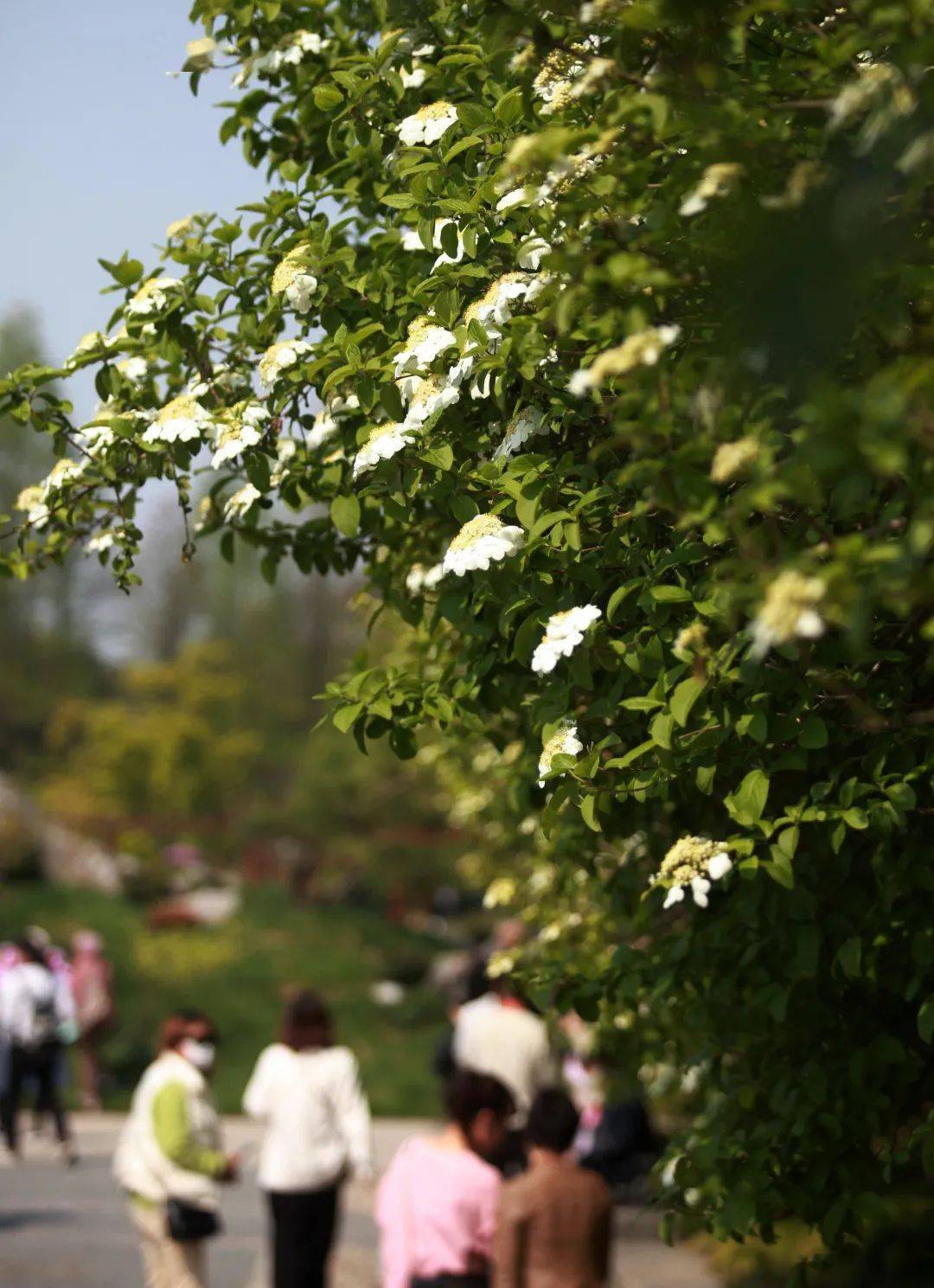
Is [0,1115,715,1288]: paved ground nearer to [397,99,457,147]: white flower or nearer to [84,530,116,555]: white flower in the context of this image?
[84,530,116,555]: white flower

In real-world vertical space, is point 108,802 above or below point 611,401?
above

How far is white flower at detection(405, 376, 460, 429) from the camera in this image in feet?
11.1

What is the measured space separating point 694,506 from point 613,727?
120 cm

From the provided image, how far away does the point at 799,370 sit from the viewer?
2518 mm

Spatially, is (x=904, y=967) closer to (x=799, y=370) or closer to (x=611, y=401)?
(x=611, y=401)

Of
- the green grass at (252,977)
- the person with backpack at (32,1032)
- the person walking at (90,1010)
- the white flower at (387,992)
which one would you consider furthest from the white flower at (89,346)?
the white flower at (387,992)

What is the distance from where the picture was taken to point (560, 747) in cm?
339

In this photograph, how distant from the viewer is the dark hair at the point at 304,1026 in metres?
7.73

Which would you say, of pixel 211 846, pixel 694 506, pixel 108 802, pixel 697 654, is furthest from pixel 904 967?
pixel 108 802

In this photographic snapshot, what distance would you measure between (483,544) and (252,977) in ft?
72.1

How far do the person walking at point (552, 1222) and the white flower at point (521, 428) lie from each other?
287cm

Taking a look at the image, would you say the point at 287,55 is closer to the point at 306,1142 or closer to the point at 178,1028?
the point at 178,1028

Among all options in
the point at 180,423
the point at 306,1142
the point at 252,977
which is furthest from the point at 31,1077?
the point at 180,423

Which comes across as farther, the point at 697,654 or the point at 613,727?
the point at 613,727
